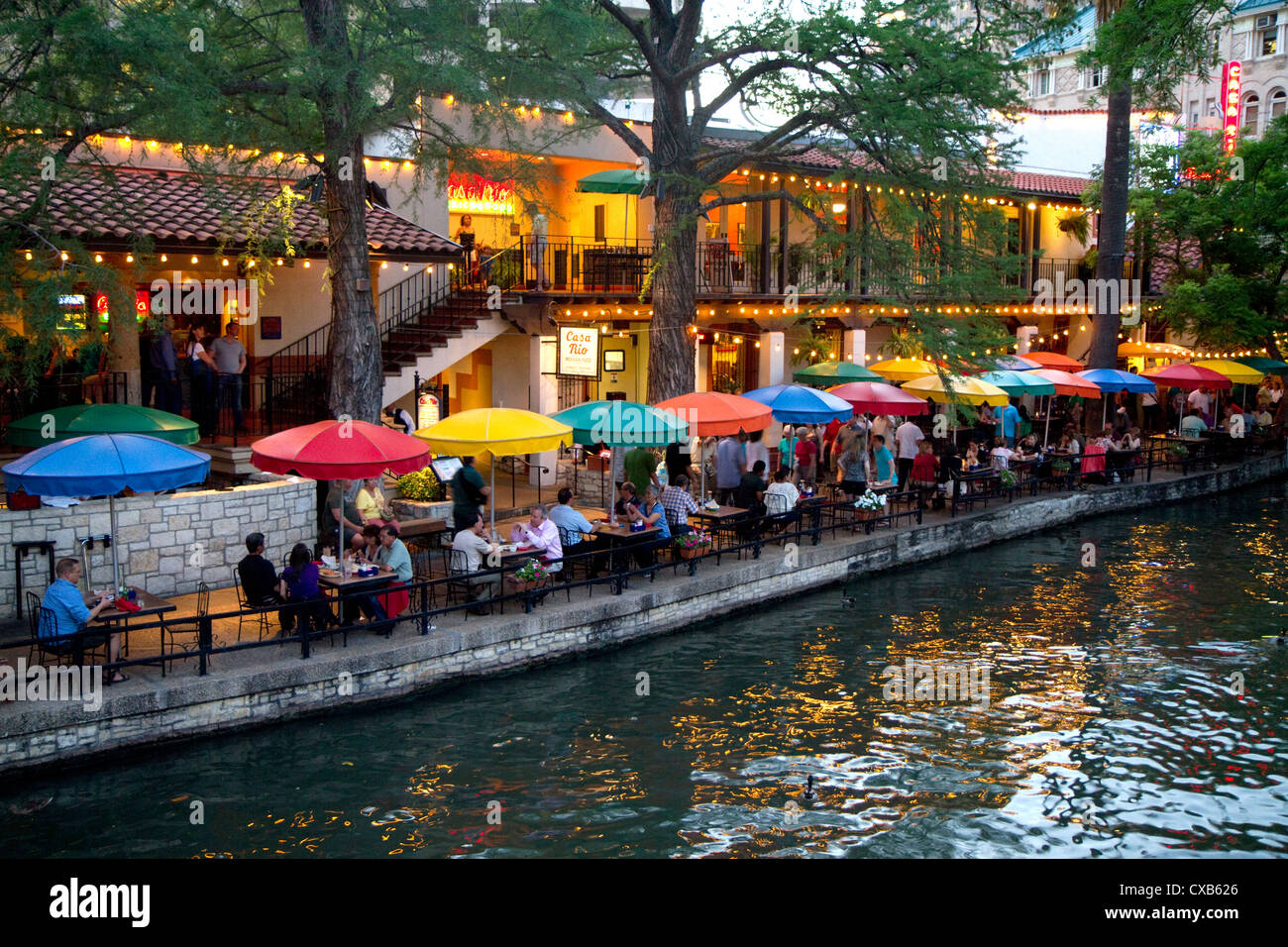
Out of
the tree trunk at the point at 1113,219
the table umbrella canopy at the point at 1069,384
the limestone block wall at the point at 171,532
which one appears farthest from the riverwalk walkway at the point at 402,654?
the tree trunk at the point at 1113,219

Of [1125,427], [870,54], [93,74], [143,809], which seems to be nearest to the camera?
[143,809]

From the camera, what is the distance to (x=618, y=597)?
591 inches

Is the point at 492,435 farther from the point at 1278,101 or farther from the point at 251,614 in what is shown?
the point at 1278,101

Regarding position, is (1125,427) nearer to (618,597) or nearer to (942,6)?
(942,6)

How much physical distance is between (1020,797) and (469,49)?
36.8 feet

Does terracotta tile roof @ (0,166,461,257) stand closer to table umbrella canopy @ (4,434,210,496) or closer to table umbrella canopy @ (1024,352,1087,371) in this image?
table umbrella canopy @ (4,434,210,496)

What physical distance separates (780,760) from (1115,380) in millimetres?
18823

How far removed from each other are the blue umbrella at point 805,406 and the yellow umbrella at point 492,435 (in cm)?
533

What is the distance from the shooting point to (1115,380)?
27.0 metres

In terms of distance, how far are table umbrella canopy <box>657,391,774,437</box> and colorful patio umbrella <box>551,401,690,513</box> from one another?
3.21 feet

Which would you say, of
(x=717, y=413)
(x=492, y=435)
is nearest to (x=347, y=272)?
(x=492, y=435)

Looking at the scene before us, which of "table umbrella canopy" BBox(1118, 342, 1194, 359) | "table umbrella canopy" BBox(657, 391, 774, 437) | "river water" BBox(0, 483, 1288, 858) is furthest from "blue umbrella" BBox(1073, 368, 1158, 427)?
"table umbrella canopy" BBox(657, 391, 774, 437)

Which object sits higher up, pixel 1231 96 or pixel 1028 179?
pixel 1231 96

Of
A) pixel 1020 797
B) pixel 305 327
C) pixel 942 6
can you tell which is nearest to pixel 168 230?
pixel 305 327
